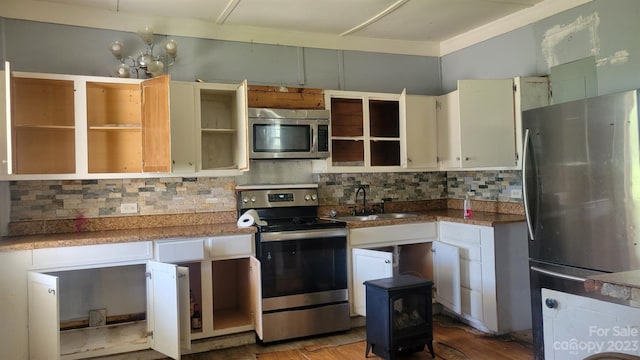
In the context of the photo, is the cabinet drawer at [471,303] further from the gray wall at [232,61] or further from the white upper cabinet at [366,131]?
the gray wall at [232,61]

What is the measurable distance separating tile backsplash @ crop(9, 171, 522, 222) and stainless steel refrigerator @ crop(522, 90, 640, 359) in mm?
978

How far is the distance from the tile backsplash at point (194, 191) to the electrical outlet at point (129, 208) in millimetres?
23

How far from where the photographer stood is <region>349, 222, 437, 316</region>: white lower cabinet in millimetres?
3398

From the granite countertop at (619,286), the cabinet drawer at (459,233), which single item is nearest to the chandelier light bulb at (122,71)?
the cabinet drawer at (459,233)

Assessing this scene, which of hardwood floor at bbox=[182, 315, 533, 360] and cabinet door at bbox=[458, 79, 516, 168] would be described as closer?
hardwood floor at bbox=[182, 315, 533, 360]

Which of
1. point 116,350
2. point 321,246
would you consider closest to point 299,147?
point 321,246

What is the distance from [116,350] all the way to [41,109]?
179cm

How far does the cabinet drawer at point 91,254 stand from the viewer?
2.80 meters

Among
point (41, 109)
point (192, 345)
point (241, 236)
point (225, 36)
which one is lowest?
point (192, 345)

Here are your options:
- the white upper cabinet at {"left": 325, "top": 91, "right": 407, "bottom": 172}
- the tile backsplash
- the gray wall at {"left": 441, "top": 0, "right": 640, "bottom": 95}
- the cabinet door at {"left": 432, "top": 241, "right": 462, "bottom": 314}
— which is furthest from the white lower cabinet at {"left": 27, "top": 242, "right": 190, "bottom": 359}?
the gray wall at {"left": 441, "top": 0, "right": 640, "bottom": 95}

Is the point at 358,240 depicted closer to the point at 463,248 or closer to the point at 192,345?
the point at 463,248

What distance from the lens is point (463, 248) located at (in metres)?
3.61

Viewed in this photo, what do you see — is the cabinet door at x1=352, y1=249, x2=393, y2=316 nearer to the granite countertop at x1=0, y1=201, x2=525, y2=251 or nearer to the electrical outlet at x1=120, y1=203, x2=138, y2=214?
the granite countertop at x1=0, y1=201, x2=525, y2=251

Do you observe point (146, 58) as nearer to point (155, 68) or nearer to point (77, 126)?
point (155, 68)
